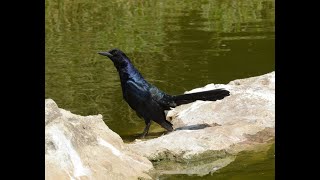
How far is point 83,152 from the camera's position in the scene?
16.4ft

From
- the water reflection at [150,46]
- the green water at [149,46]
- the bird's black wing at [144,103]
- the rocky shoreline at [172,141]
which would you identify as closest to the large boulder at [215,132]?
the rocky shoreline at [172,141]

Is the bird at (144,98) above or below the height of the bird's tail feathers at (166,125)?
above

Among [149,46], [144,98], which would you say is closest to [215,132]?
[144,98]

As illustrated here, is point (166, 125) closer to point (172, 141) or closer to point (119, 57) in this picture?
point (119, 57)

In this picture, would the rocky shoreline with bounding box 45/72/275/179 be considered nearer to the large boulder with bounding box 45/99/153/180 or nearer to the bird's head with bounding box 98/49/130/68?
the large boulder with bounding box 45/99/153/180

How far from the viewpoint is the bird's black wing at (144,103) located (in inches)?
276

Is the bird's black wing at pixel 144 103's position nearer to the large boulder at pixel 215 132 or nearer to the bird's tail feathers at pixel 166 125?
the bird's tail feathers at pixel 166 125

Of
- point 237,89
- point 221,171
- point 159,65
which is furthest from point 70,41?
point 221,171

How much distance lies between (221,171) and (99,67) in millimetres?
6142

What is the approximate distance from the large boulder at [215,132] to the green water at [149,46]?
25.5 inches

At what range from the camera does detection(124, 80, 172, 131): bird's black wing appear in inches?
276
